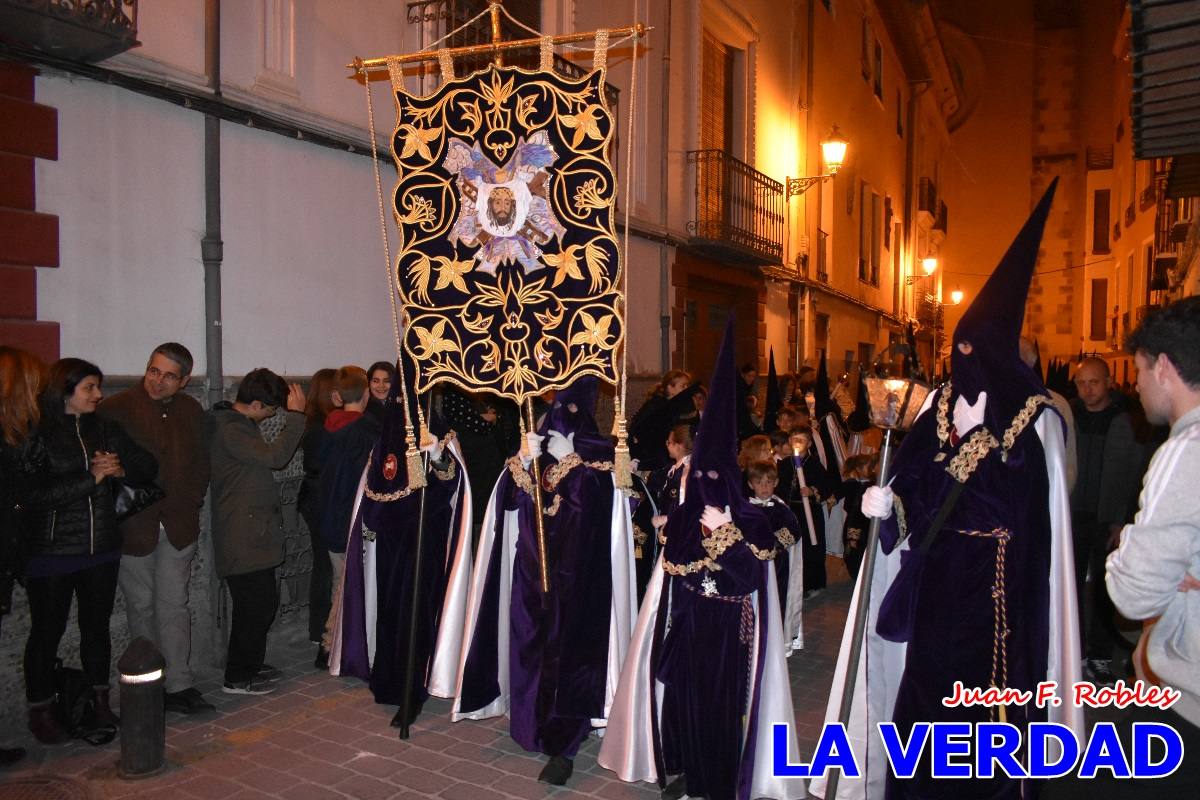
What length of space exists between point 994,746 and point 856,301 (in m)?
17.7

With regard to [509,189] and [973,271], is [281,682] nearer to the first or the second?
[509,189]

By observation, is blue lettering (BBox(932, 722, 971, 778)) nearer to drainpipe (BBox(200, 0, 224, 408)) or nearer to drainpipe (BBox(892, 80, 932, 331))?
drainpipe (BBox(200, 0, 224, 408))

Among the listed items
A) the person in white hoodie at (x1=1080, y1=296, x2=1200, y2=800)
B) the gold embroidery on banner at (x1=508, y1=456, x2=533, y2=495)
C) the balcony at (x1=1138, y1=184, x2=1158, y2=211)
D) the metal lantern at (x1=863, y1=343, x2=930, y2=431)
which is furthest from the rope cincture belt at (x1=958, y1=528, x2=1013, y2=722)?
the balcony at (x1=1138, y1=184, x2=1158, y2=211)

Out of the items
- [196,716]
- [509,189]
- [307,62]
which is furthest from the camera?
[307,62]

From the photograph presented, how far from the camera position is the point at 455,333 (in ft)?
15.8

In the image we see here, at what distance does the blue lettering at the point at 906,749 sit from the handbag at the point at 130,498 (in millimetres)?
3985

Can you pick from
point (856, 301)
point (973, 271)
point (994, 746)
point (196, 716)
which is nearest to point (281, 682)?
point (196, 716)

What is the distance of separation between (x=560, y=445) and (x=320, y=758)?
6.80 ft

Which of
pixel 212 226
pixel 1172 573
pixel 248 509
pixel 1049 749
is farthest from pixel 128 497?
pixel 1172 573

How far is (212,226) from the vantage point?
6289mm

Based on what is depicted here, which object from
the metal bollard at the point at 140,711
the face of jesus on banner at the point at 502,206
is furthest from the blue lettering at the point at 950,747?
the metal bollard at the point at 140,711

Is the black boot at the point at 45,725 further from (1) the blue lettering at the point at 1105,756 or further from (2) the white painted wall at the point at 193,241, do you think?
(1) the blue lettering at the point at 1105,756

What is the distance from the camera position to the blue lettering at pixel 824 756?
3664 millimetres

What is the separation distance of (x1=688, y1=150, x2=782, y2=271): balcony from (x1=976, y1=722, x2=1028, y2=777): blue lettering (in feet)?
30.3
